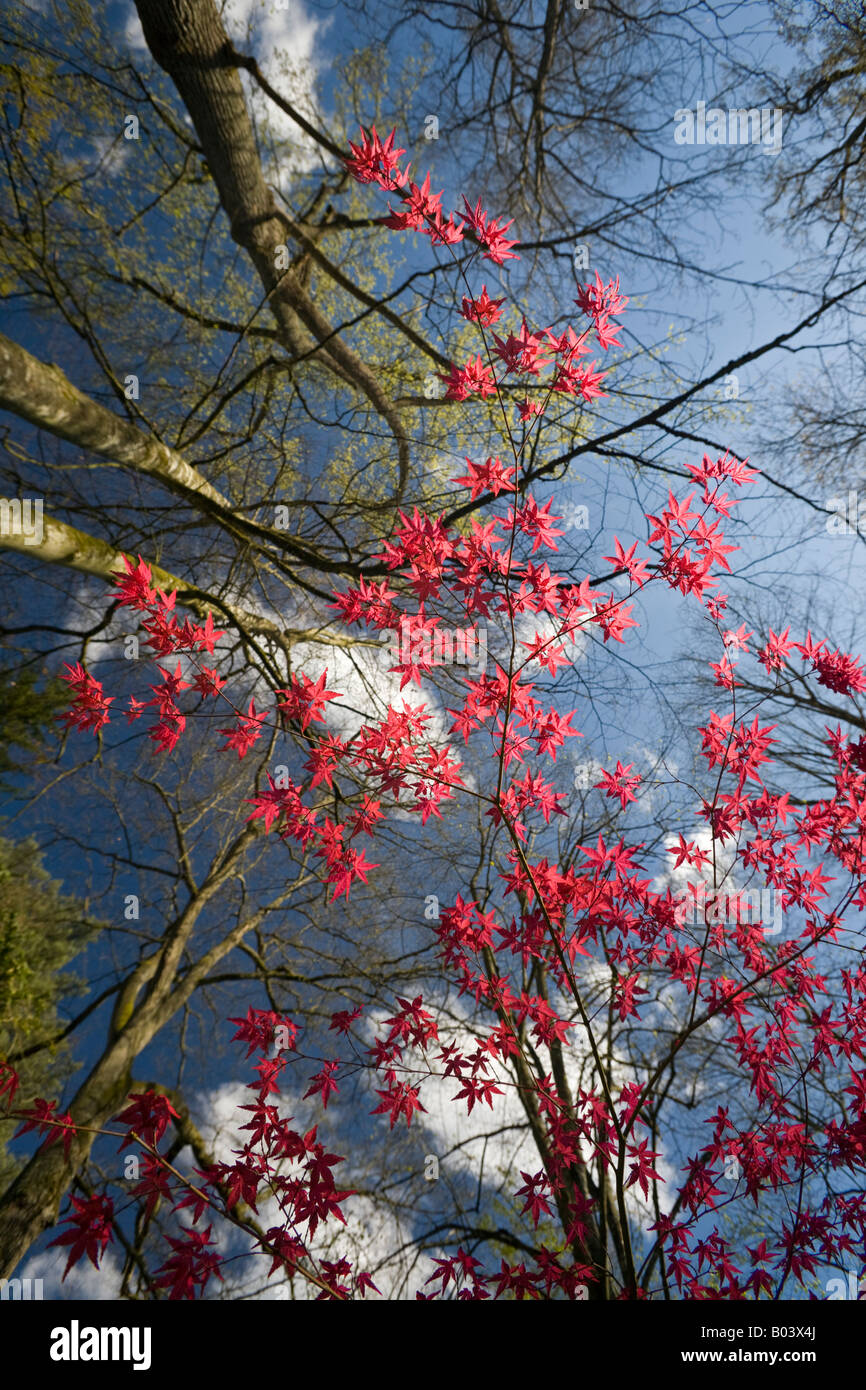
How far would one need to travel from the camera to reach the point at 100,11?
3.07 meters

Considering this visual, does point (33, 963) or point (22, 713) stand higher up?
point (22, 713)

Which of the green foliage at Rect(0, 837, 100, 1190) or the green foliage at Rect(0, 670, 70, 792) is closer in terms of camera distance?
the green foliage at Rect(0, 837, 100, 1190)

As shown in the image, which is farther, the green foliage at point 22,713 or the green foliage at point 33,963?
the green foliage at point 22,713

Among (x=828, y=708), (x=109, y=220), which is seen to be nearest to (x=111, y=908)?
(x=109, y=220)

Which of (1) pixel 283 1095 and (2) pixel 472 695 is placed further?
(1) pixel 283 1095

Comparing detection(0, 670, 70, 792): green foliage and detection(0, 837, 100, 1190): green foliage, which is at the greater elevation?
detection(0, 670, 70, 792): green foliage

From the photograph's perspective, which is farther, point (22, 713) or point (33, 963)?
point (22, 713)

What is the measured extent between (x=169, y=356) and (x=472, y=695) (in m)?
3.41

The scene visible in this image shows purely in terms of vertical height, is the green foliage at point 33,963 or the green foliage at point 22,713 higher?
the green foliage at point 22,713

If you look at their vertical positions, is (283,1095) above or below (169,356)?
below
